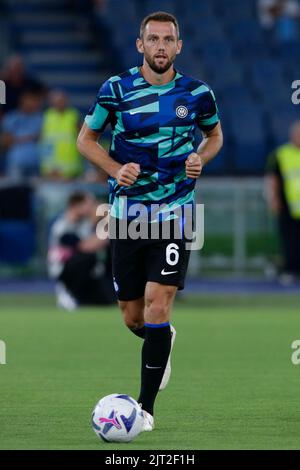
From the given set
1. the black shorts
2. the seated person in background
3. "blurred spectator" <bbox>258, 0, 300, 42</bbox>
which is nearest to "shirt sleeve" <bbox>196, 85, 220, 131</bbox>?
the black shorts

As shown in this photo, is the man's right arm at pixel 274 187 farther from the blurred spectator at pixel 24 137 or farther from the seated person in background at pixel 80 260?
the seated person in background at pixel 80 260

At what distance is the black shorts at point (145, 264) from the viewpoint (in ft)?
26.5

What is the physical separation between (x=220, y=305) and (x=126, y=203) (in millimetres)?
8688

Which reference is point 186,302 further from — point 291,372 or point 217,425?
point 217,425

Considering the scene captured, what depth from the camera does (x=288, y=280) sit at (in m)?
20.2

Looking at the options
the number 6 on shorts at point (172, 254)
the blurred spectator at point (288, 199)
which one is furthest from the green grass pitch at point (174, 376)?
the blurred spectator at point (288, 199)

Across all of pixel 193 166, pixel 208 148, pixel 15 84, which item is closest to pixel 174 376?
pixel 208 148

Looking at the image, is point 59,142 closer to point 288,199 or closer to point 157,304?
point 288,199

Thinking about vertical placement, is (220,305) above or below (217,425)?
below

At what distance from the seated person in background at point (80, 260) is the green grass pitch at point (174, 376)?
0.84 ft

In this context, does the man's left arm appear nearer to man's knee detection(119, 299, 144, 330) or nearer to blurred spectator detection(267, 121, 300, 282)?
man's knee detection(119, 299, 144, 330)

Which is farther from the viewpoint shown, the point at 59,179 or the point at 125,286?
the point at 59,179

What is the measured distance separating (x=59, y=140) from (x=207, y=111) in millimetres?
12880

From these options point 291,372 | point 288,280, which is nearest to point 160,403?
point 291,372
